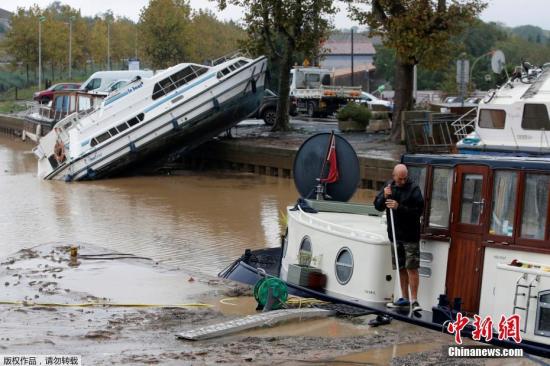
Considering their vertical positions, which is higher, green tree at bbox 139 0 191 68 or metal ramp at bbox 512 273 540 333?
green tree at bbox 139 0 191 68

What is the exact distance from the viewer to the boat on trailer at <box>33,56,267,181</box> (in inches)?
1185

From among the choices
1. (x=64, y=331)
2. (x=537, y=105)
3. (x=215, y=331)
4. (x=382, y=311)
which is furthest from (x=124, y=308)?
(x=537, y=105)

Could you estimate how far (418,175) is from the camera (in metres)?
10.3

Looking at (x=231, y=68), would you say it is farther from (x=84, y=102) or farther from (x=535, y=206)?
(x=535, y=206)

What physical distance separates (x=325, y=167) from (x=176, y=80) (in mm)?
18683

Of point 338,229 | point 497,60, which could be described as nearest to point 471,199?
point 338,229

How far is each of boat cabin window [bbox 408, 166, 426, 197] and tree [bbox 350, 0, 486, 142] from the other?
62.7 feet

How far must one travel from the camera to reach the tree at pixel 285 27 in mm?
35469

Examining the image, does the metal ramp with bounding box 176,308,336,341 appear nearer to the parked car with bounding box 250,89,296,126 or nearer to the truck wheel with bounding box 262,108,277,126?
the parked car with bounding box 250,89,296,126

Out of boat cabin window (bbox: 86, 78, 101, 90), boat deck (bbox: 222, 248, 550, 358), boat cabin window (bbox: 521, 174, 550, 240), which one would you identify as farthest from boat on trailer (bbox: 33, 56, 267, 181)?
boat cabin window (bbox: 521, 174, 550, 240)

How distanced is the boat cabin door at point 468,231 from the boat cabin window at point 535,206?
40 centimetres

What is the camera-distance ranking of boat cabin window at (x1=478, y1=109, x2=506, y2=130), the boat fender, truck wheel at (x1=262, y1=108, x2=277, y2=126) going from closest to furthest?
boat cabin window at (x1=478, y1=109, x2=506, y2=130)
the boat fender
truck wheel at (x1=262, y1=108, x2=277, y2=126)

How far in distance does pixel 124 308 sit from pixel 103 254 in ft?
12.3

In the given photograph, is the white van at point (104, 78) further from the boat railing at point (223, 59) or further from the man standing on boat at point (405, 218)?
the man standing on boat at point (405, 218)
